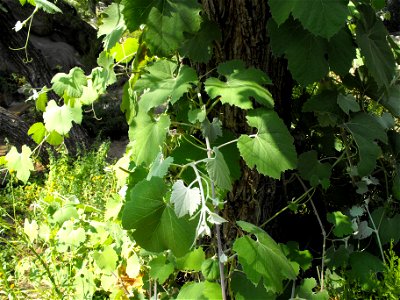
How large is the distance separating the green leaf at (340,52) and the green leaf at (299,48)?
0.17 feet

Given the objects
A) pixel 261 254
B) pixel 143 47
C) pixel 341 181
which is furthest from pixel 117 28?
pixel 341 181

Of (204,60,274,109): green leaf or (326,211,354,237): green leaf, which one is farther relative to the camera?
(326,211,354,237): green leaf

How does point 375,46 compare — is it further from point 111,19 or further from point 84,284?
point 84,284

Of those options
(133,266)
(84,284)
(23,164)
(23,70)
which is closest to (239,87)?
(133,266)

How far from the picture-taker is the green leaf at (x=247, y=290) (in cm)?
140

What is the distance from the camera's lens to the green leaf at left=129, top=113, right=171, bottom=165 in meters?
1.49

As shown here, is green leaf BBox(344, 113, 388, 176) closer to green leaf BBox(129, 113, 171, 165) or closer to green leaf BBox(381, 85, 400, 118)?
green leaf BBox(381, 85, 400, 118)

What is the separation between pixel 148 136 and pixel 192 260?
42 centimetres

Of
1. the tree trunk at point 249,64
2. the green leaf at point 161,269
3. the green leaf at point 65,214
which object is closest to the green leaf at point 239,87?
the tree trunk at point 249,64

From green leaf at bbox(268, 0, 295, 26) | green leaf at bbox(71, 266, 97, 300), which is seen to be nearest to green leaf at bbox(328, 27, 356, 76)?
green leaf at bbox(268, 0, 295, 26)

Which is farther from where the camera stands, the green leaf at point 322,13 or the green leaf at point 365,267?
the green leaf at point 365,267

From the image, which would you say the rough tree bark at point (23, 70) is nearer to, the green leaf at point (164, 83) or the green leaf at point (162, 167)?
the green leaf at point (164, 83)

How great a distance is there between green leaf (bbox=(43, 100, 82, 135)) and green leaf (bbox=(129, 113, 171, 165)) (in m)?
0.43

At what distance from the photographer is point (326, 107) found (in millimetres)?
1742
